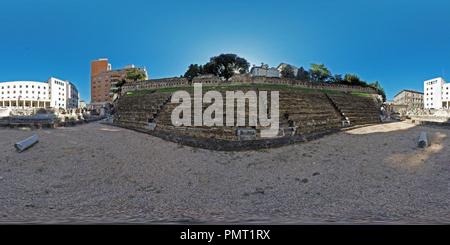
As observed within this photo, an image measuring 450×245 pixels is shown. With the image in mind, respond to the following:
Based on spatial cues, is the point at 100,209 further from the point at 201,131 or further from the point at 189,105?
the point at 189,105

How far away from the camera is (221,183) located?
217 inches

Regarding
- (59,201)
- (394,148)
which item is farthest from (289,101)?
(59,201)

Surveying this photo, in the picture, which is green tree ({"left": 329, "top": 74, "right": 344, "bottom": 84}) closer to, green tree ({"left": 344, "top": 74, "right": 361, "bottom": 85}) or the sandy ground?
green tree ({"left": 344, "top": 74, "right": 361, "bottom": 85})

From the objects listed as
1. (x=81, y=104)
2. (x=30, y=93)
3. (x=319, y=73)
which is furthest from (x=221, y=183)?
(x=81, y=104)

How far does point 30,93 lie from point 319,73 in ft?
279

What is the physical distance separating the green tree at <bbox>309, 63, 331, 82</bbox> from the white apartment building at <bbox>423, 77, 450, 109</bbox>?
45.9m

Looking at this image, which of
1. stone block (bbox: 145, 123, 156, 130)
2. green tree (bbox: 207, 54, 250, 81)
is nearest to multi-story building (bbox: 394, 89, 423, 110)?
green tree (bbox: 207, 54, 250, 81)

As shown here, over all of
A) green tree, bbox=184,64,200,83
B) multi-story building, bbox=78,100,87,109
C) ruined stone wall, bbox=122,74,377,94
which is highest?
green tree, bbox=184,64,200,83

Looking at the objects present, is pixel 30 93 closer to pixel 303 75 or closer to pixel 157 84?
pixel 157 84

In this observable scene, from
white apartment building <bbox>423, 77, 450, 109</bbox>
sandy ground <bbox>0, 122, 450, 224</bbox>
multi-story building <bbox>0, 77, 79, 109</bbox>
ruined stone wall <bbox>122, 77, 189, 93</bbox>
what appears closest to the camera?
sandy ground <bbox>0, 122, 450, 224</bbox>

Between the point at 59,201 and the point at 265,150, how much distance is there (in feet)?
24.2

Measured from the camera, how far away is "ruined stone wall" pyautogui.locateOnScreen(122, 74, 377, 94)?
23.1m

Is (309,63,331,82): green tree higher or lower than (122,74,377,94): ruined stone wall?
higher

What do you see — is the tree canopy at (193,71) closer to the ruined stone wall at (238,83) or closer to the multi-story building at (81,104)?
the ruined stone wall at (238,83)
